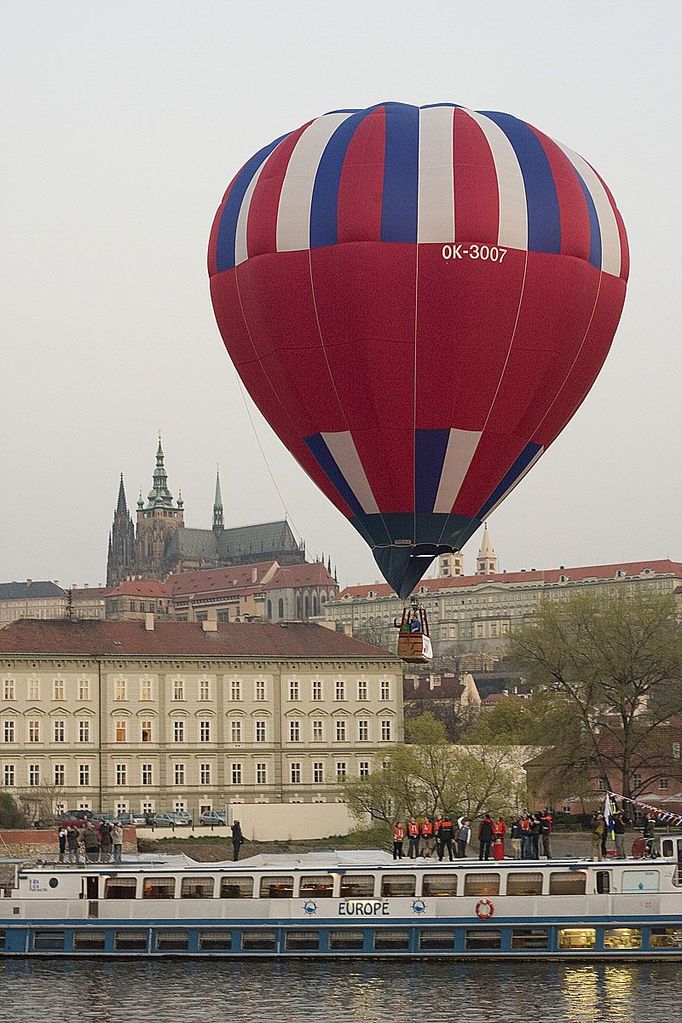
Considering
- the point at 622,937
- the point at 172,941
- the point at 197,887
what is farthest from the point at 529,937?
the point at 172,941

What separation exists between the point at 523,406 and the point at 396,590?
4.74m

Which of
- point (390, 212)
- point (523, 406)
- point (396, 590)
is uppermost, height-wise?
point (390, 212)

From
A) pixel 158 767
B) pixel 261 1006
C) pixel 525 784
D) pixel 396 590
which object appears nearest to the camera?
pixel 261 1006

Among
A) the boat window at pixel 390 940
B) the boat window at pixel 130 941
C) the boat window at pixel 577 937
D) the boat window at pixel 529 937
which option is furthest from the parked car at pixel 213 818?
the boat window at pixel 577 937

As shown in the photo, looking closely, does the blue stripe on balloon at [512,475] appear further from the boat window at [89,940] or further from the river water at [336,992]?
the boat window at [89,940]

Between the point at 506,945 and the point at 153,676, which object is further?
the point at 153,676

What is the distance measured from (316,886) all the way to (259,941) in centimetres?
164

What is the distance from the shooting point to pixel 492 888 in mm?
42094

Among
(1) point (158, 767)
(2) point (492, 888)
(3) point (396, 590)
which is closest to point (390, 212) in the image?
(3) point (396, 590)

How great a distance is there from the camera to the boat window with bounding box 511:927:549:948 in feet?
137

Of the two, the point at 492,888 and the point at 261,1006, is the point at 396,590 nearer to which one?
the point at 492,888

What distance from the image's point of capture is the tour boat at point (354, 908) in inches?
1646

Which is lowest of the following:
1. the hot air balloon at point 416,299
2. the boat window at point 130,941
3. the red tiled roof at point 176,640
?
the boat window at point 130,941

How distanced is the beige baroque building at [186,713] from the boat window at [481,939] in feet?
207
